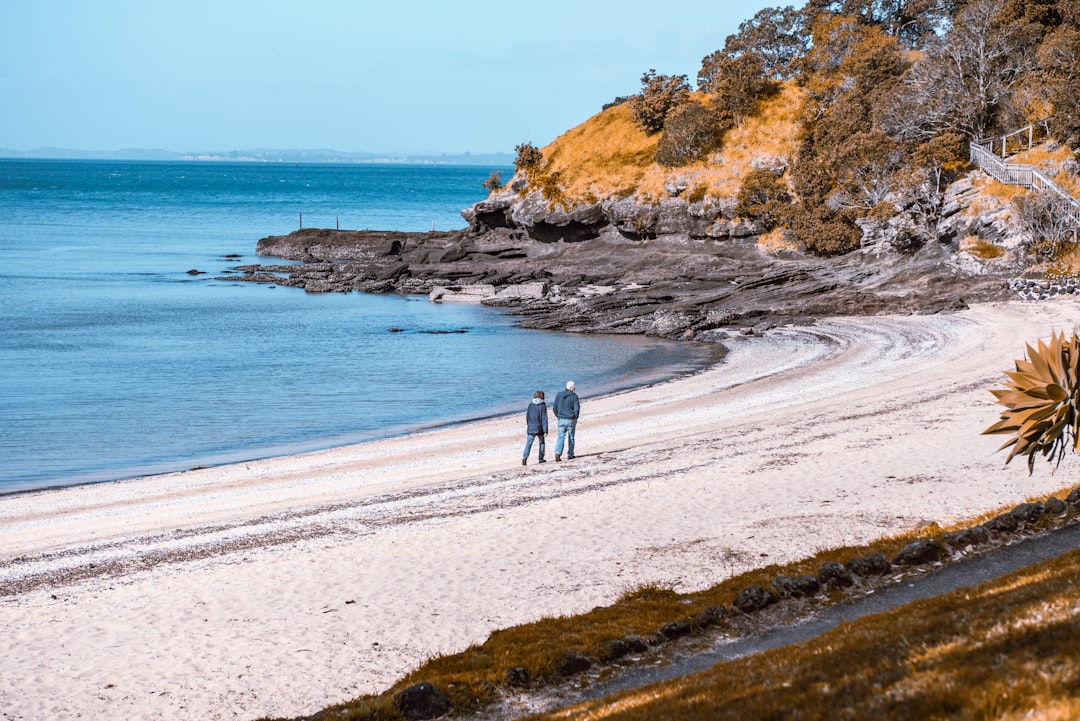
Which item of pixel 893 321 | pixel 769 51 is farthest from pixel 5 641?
A: pixel 769 51

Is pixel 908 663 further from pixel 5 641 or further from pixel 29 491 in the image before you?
pixel 29 491

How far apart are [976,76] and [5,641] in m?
58.6

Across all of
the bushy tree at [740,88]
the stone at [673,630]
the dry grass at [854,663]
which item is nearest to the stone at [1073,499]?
the dry grass at [854,663]

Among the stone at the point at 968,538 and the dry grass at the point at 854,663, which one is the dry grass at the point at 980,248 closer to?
the stone at the point at 968,538

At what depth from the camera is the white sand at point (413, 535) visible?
510 inches

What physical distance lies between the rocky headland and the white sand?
19.5 metres

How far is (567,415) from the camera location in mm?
23625

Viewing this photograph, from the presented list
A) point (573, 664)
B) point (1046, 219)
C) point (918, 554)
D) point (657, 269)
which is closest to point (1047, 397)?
point (918, 554)

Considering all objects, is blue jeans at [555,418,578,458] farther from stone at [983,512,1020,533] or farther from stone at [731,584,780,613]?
stone at [731,584,780,613]

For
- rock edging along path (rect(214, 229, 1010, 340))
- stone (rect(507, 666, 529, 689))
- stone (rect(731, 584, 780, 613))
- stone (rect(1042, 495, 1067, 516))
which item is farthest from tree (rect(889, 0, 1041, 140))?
stone (rect(507, 666, 529, 689))

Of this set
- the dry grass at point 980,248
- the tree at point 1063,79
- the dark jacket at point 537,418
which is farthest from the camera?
the dry grass at point 980,248

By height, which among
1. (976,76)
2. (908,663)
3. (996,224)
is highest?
(976,76)

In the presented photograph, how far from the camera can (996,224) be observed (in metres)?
48.4

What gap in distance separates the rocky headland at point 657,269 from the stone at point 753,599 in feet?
115
